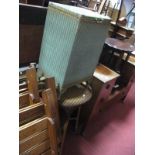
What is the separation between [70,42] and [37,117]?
20.5 inches

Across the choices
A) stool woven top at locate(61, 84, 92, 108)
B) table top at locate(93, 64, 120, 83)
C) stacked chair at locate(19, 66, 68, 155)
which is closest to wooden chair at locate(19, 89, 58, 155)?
stacked chair at locate(19, 66, 68, 155)

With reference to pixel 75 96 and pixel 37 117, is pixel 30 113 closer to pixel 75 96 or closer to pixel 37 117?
pixel 37 117

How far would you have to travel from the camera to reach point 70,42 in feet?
3.81

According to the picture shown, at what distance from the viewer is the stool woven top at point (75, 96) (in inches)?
53.3

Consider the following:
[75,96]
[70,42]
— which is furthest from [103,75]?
[70,42]

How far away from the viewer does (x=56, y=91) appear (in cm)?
129

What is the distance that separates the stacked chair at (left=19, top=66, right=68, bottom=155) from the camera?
1.10m

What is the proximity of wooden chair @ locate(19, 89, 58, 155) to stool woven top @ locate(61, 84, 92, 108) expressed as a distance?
6.1 inches

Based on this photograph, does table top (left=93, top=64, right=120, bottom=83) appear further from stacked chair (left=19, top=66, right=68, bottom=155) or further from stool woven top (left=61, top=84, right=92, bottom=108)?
stacked chair (left=19, top=66, right=68, bottom=155)

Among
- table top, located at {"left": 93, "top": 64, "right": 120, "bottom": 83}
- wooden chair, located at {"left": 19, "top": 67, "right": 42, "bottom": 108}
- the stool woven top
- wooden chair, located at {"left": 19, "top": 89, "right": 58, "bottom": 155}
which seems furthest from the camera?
table top, located at {"left": 93, "top": 64, "right": 120, "bottom": 83}

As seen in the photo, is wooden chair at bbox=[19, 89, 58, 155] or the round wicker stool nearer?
wooden chair at bbox=[19, 89, 58, 155]

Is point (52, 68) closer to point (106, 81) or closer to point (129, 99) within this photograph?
point (106, 81)
